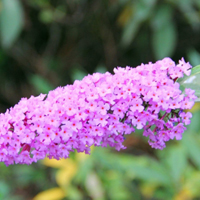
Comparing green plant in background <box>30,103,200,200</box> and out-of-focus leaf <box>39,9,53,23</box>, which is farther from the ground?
out-of-focus leaf <box>39,9,53,23</box>

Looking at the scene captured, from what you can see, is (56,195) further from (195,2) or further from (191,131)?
(195,2)

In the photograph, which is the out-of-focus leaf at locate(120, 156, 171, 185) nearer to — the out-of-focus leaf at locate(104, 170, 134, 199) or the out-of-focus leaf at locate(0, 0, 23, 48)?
the out-of-focus leaf at locate(104, 170, 134, 199)

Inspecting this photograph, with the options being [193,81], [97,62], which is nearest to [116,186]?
[193,81]

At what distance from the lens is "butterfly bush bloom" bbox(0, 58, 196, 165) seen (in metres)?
1.15

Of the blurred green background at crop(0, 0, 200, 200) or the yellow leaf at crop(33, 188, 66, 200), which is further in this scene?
the yellow leaf at crop(33, 188, 66, 200)

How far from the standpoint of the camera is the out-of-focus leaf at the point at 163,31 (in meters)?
3.16

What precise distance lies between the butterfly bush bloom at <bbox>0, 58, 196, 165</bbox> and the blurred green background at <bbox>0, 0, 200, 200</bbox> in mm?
664

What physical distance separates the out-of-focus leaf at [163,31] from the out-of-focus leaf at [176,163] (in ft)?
3.68

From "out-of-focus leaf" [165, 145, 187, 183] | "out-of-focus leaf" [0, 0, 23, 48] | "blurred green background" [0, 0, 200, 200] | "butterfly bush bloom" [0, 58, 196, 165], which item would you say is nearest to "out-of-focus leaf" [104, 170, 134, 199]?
"blurred green background" [0, 0, 200, 200]

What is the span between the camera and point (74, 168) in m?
2.78

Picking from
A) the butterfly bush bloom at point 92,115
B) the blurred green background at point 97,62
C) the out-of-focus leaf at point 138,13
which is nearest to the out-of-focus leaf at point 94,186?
the blurred green background at point 97,62

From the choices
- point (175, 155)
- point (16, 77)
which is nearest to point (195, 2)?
point (175, 155)

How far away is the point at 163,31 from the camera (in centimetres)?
323

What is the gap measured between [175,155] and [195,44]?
2.09 m
